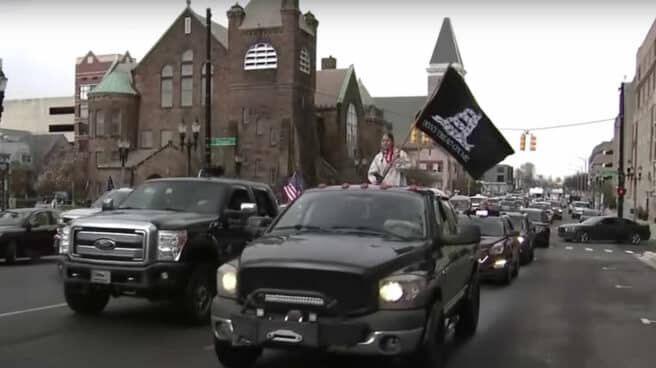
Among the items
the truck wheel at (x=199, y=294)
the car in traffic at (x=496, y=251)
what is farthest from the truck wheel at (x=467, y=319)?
the car in traffic at (x=496, y=251)

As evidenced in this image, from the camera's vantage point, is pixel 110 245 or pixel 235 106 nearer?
pixel 110 245

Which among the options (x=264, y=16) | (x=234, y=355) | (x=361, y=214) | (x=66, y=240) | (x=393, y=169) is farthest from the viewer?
(x=264, y=16)

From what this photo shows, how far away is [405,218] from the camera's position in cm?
729

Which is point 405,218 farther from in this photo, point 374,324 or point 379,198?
point 374,324

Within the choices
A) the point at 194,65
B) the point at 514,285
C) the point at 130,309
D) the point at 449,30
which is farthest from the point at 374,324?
the point at 449,30

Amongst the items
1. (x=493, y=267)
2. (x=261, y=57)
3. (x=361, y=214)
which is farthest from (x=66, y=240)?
(x=261, y=57)

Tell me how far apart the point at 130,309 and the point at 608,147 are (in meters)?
172

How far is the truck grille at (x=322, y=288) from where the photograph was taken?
5906 millimetres

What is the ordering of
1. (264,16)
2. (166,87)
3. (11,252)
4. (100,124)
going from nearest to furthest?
(11,252) → (264,16) → (166,87) → (100,124)

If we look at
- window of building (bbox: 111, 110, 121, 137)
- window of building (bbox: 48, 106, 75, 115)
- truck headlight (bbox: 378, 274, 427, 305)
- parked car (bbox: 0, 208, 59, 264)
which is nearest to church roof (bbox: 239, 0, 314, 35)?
window of building (bbox: 111, 110, 121, 137)

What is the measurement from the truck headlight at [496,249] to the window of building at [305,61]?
181 ft

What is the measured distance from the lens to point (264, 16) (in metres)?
69.3

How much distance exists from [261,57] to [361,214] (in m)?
63.0

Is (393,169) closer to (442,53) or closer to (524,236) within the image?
(524,236)
